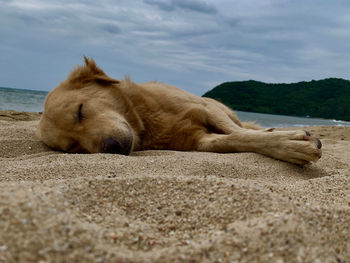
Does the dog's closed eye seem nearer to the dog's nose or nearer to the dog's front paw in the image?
the dog's nose

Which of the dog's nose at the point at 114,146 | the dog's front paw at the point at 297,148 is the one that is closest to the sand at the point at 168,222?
the dog's front paw at the point at 297,148

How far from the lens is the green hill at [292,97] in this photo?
40.3 meters

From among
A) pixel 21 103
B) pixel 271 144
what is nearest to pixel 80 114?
pixel 271 144

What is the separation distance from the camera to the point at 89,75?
3850 millimetres

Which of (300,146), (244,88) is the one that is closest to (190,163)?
(300,146)

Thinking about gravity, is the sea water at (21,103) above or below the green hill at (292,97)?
below

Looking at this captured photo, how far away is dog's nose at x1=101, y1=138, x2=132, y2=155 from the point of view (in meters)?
3.10

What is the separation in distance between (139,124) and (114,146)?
26.4 inches

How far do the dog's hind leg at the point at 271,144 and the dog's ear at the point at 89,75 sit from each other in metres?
1.27

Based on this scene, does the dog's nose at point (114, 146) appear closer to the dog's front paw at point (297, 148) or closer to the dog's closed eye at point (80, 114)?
the dog's closed eye at point (80, 114)

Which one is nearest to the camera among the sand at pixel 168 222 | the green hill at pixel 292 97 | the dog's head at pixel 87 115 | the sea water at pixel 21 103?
the sand at pixel 168 222

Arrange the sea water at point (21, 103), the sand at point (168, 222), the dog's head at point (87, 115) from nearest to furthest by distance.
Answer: the sand at point (168, 222), the dog's head at point (87, 115), the sea water at point (21, 103)

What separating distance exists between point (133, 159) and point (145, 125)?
3.57ft

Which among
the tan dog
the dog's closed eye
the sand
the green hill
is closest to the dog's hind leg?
the tan dog
